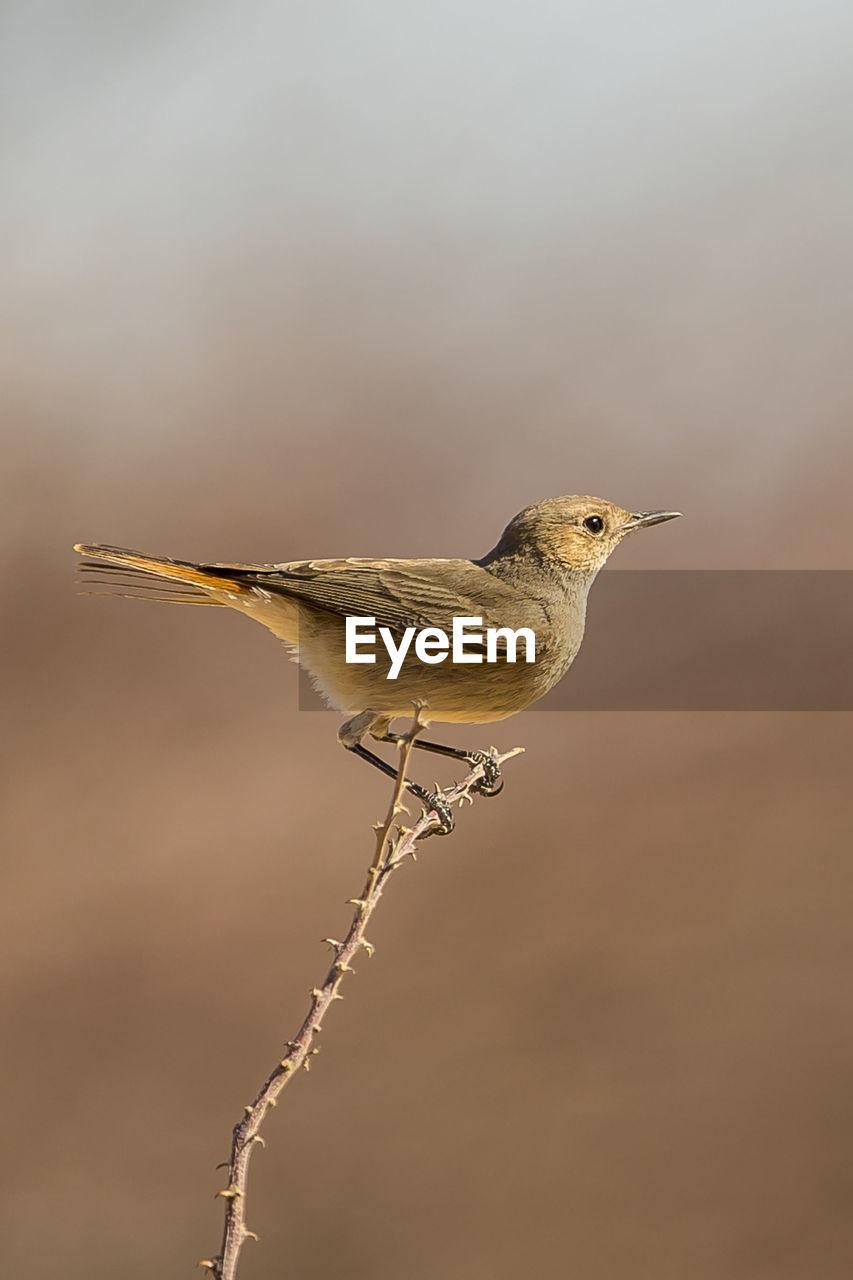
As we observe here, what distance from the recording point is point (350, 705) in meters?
1.46

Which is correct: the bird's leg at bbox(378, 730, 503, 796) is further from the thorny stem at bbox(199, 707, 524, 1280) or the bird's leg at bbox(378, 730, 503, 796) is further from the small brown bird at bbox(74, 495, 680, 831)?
the thorny stem at bbox(199, 707, 524, 1280)

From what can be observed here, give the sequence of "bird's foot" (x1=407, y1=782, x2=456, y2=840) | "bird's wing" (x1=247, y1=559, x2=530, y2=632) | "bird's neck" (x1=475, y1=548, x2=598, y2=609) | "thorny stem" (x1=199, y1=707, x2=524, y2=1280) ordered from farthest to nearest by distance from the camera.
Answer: "bird's neck" (x1=475, y1=548, x2=598, y2=609) → "bird's wing" (x1=247, y1=559, x2=530, y2=632) → "bird's foot" (x1=407, y1=782, x2=456, y2=840) → "thorny stem" (x1=199, y1=707, x2=524, y2=1280)

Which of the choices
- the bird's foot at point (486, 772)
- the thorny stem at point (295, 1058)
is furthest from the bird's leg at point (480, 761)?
the thorny stem at point (295, 1058)

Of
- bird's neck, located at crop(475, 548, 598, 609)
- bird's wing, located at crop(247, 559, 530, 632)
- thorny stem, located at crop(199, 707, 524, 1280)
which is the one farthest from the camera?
bird's neck, located at crop(475, 548, 598, 609)

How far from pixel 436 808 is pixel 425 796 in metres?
0.15

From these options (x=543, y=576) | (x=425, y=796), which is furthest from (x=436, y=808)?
(x=543, y=576)

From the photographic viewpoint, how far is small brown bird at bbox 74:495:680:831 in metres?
1.38

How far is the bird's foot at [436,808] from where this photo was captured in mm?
1340

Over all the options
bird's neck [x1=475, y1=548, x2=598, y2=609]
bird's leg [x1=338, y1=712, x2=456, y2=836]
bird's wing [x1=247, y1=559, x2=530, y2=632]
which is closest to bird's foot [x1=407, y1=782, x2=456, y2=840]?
bird's leg [x1=338, y1=712, x2=456, y2=836]

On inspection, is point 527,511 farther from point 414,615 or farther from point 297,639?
point 297,639

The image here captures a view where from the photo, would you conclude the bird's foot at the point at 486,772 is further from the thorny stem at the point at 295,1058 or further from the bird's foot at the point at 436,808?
the thorny stem at the point at 295,1058

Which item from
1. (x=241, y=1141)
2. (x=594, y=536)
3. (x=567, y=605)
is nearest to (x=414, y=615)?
(x=567, y=605)

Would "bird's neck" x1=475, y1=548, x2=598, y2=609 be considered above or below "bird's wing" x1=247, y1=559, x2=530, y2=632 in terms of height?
above

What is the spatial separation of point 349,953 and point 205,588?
64cm
